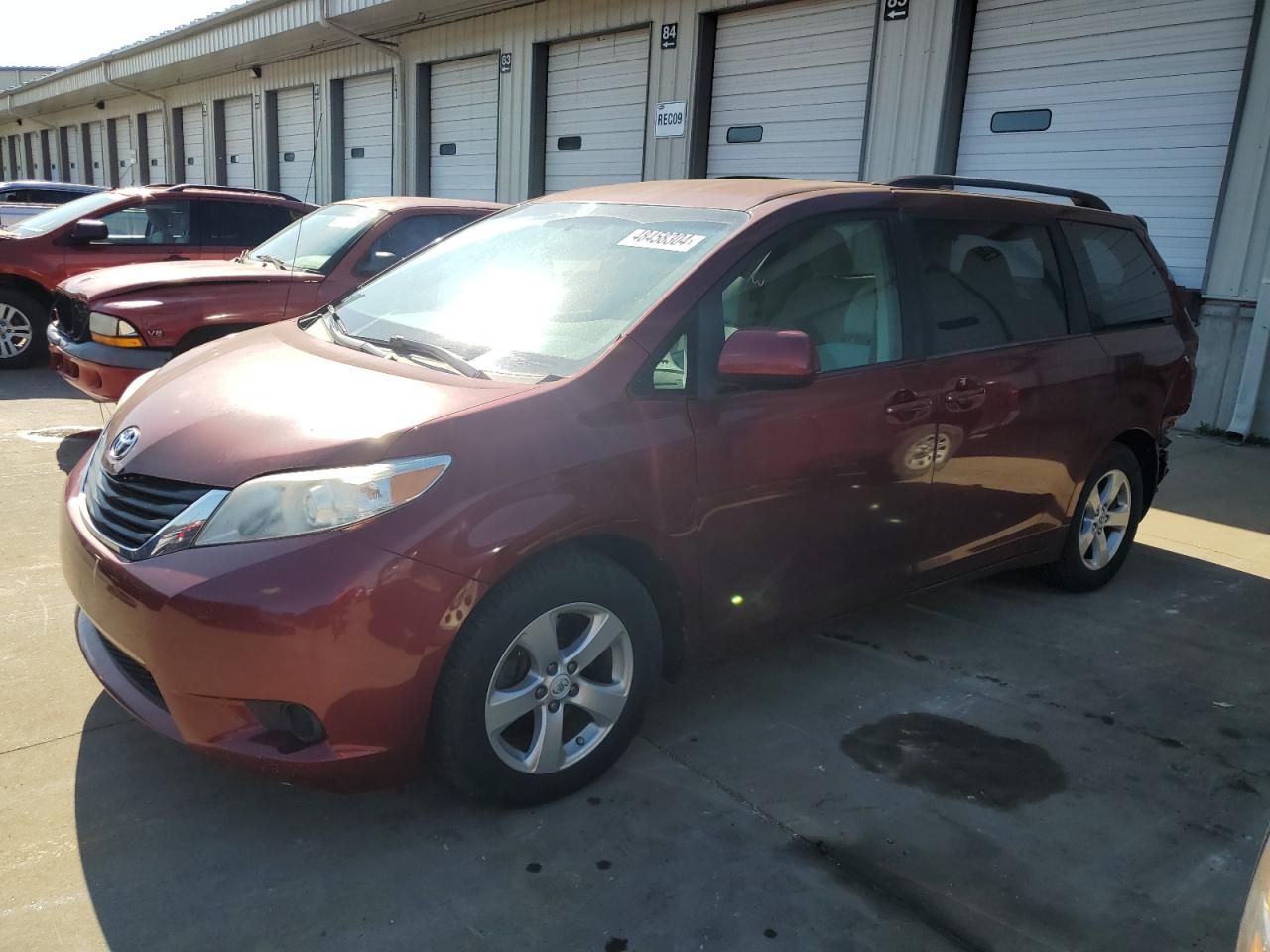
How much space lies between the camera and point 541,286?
10.5ft

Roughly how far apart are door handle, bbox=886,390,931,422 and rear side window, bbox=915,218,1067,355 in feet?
0.71

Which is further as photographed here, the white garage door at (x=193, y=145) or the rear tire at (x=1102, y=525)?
the white garage door at (x=193, y=145)

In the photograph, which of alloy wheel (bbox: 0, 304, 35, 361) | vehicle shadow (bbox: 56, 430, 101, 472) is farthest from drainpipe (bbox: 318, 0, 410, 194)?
vehicle shadow (bbox: 56, 430, 101, 472)

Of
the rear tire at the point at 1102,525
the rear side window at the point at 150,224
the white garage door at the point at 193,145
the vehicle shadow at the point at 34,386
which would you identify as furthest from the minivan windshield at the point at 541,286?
the white garage door at the point at 193,145

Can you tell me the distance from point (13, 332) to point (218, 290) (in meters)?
4.04

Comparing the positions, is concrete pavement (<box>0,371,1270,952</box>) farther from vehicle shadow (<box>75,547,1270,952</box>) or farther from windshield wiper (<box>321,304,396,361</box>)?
windshield wiper (<box>321,304,396,361</box>)

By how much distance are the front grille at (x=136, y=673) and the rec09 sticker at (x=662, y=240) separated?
1.88 meters

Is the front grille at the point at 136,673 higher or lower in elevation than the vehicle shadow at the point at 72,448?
higher

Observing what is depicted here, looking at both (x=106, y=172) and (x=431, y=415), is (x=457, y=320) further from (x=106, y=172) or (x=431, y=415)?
(x=106, y=172)

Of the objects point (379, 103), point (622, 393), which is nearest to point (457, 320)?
point (622, 393)

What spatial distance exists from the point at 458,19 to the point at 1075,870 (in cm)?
1509

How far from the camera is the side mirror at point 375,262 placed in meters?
6.88

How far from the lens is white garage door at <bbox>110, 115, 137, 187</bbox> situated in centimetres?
2812

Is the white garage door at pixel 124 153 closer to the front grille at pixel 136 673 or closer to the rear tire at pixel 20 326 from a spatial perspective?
the rear tire at pixel 20 326
